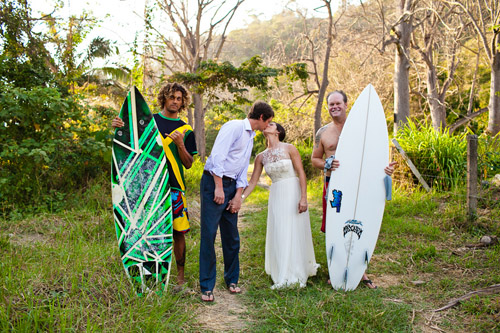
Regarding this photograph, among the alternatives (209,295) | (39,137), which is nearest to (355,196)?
(209,295)

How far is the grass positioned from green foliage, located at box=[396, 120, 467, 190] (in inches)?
39.1

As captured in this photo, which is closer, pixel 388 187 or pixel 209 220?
pixel 209 220

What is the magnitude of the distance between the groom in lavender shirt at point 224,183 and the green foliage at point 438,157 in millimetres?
3834

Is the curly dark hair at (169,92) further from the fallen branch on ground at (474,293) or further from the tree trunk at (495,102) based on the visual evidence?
the tree trunk at (495,102)

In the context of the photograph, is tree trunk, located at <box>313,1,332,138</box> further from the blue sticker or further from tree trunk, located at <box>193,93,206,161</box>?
the blue sticker

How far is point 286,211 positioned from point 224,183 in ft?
2.41

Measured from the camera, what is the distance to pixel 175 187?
2.96 metres

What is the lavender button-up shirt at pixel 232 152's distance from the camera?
2.79 meters

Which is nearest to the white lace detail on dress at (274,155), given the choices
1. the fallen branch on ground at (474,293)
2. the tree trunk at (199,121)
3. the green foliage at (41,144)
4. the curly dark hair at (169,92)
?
the curly dark hair at (169,92)

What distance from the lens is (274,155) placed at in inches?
133

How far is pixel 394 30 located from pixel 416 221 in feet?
15.7

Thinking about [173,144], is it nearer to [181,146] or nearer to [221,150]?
[181,146]

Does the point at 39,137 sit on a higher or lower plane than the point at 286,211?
higher

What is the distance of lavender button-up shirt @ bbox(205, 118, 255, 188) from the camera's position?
279 centimetres
